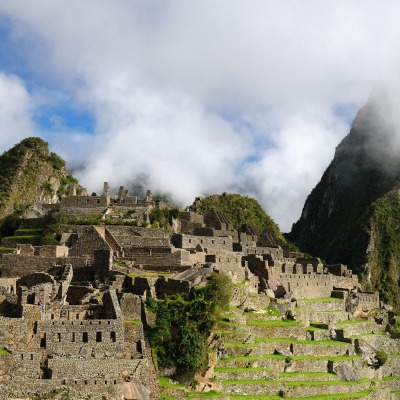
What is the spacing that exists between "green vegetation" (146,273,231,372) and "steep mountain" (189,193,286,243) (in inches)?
1926

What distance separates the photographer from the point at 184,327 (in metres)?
39.5

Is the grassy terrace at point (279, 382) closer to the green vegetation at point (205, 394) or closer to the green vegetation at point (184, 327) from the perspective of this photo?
the green vegetation at point (205, 394)

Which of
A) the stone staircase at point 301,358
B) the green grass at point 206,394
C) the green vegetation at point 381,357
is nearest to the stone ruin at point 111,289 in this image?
the stone staircase at point 301,358

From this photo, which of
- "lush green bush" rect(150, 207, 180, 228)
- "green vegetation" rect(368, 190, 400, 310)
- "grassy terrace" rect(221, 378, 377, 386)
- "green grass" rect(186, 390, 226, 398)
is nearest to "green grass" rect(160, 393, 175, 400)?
"green grass" rect(186, 390, 226, 398)

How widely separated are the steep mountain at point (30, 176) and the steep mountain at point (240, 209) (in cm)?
1693

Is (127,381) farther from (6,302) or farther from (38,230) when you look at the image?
(38,230)

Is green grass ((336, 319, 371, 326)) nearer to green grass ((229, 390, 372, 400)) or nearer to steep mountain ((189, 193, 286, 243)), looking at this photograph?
green grass ((229, 390, 372, 400))

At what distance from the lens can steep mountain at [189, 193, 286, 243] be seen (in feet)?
305

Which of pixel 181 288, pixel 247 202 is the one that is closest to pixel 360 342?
→ pixel 181 288

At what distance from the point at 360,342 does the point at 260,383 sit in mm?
17173

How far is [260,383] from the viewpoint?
1722 inches

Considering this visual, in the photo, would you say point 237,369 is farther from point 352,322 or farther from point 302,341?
point 352,322

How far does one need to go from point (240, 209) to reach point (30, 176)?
2799 centimetres

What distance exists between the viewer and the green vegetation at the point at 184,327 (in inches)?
1513
